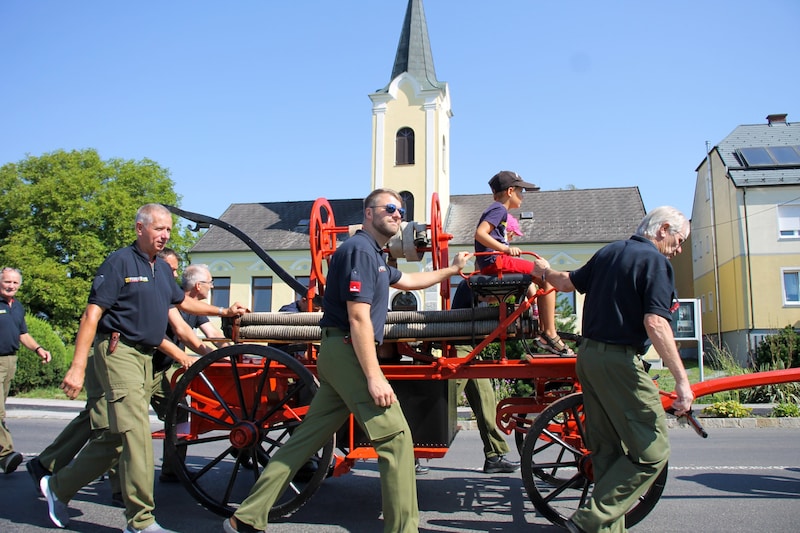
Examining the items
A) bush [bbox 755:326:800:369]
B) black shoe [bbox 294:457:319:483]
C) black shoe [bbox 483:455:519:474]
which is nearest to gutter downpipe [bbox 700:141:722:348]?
bush [bbox 755:326:800:369]

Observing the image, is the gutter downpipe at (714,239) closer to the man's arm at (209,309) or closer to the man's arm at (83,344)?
the man's arm at (209,309)

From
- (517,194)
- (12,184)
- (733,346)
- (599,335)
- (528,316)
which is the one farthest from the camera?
(12,184)

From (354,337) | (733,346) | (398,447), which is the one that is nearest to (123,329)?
(354,337)

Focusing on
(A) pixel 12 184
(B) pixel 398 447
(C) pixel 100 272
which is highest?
(A) pixel 12 184

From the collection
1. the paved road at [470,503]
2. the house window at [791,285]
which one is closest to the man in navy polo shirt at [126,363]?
the paved road at [470,503]

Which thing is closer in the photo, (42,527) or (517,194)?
(42,527)

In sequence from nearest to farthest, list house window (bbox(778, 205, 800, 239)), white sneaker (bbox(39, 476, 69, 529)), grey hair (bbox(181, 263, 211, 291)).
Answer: white sneaker (bbox(39, 476, 69, 529)) < grey hair (bbox(181, 263, 211, 291)) < house window (bbox(778, 205, 800, 239))

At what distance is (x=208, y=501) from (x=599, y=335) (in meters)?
2.72

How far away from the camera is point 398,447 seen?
345cm

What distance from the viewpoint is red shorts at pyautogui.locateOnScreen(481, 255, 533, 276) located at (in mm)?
4871

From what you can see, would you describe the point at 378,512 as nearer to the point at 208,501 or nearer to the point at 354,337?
the point at 208,501

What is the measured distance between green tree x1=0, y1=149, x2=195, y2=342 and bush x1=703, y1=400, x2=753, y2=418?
3155 cm

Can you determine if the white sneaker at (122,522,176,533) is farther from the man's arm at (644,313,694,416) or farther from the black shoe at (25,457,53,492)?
the man's arm at (644,313,694,416)

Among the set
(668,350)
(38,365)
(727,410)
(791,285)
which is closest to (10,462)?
(668,350)
